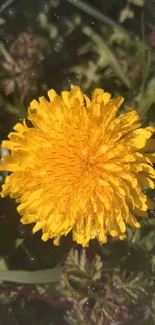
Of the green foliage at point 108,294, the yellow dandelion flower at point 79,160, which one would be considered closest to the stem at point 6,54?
the yellow dandelion flower at point 79,160

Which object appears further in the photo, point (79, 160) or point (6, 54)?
point (6, 54)

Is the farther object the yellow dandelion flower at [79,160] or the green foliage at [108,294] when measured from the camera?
the green foliage at [108,294]

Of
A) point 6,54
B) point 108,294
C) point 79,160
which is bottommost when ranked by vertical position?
point 108,294

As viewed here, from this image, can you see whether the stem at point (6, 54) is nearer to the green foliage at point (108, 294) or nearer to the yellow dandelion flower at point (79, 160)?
the yellow dandelion flower at point (79, 160)

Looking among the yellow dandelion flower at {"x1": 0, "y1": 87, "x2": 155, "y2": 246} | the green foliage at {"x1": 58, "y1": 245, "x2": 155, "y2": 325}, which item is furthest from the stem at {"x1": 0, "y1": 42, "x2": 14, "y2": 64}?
the green foliage at {"x1": 58, "y1": 245, "x2": 155, "y2": 325}

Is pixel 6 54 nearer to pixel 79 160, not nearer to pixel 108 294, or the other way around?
pixel 79 160

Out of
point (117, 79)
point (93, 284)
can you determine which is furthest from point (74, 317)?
point (117, 79)

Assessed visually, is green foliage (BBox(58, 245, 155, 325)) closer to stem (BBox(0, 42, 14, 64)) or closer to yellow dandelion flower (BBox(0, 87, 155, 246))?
yellow dandelion flower (BBox(0, 87, 155, 246))

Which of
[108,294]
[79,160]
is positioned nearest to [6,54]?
[79,160]

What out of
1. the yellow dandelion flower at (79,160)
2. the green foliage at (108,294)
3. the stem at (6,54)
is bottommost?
the green foliage at (108,294)
